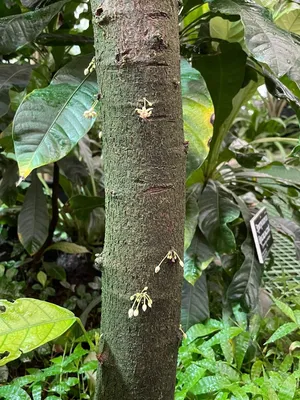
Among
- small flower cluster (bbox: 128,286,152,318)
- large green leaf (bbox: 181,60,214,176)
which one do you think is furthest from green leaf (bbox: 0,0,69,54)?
small flower cluster (bbox: 128,286,152,318)

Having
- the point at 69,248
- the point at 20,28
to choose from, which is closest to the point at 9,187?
the point at 69,248

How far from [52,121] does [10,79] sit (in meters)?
0.23

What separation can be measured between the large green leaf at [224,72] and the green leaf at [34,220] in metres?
0.46

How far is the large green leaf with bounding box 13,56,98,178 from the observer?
23.0 inches

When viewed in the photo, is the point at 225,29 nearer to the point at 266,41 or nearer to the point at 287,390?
the point at 266,41

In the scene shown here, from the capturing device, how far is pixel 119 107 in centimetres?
44

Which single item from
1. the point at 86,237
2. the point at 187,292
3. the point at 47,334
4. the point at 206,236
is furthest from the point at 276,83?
the point at 86,237

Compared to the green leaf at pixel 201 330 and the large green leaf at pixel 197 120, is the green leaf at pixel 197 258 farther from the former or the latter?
the large green leaf at pixel 197 120

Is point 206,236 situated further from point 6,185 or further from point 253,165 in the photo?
point 6,185

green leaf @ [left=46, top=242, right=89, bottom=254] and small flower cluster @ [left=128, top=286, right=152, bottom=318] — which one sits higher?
green leaf @ [left=46, top=242, right=89, bottom=254]

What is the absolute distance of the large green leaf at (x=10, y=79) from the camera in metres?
0.77

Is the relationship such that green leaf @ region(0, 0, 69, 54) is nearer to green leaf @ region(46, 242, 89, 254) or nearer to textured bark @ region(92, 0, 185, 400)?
textured bark @ region(92, 0, 185, 400)

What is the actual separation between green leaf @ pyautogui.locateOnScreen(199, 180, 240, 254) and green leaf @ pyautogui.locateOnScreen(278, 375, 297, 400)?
11.5 inches

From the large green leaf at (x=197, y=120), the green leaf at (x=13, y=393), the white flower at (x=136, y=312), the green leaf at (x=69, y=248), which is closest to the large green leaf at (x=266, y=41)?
the large green leaf at (x=197, y=120)
